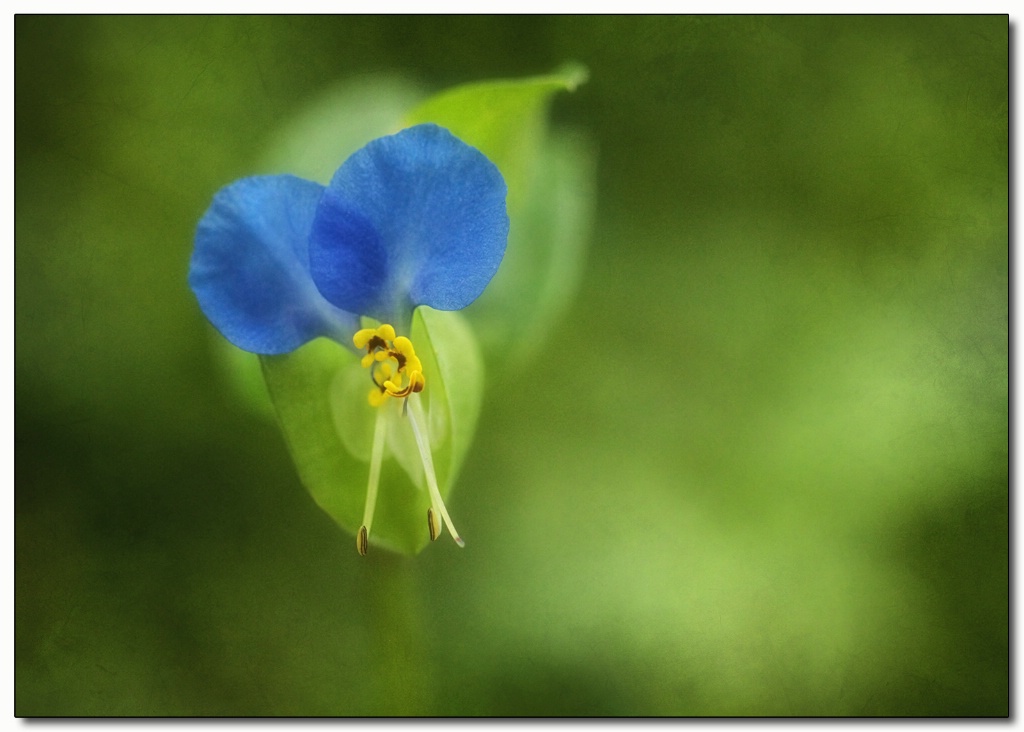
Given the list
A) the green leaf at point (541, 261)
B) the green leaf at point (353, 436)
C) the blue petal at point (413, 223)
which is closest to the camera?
the blue petal at point (413, 223)

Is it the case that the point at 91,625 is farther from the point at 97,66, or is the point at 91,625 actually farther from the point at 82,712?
the point at 97,66

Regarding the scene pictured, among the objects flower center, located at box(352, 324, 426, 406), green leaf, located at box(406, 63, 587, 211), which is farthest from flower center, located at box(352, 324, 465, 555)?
green leaf, located at box(406, 63, 587, 211)

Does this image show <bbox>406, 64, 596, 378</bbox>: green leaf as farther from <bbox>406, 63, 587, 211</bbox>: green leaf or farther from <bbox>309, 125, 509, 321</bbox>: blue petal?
<bbox>309, 125, 509, 321</bbox>: blue petal

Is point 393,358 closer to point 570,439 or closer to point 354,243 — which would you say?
point 354,243

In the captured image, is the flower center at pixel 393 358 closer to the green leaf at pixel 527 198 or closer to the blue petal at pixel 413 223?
the blue petal at pixel 413 223

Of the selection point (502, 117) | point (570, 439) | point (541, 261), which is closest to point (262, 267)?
point (502, 117)

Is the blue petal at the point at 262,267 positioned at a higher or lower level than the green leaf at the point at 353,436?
higher

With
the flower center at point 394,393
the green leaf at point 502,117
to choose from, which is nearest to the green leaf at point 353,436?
the flower center at point 394,393
